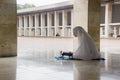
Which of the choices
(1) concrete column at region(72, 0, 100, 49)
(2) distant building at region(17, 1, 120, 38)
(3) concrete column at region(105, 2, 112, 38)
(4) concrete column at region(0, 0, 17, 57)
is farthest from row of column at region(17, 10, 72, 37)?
(4) concrete column at region(0, 0, 17, 57)

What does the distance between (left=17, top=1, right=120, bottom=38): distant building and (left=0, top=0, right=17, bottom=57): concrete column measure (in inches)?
1045

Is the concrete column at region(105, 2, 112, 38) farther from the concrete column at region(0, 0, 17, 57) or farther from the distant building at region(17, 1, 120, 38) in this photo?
the concrete column at region(0, 0, 17, 57)

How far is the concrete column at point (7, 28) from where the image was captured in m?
15.2

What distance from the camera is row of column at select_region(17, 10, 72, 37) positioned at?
171 ft

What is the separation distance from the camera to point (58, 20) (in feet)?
176

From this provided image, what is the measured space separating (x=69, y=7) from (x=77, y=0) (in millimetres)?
24799

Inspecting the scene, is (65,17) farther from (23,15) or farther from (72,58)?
(72,58)

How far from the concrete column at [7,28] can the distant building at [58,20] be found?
87.1ft

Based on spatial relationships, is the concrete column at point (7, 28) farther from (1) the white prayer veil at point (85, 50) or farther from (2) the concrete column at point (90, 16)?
(2) the concrete column at point (90, 16)

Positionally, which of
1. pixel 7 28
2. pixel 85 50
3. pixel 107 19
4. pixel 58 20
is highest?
pixel 58 20

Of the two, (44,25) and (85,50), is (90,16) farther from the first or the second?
(44,25)

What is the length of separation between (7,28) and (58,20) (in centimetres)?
3837

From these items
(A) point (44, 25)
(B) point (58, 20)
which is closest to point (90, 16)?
(B) point (58, 20)

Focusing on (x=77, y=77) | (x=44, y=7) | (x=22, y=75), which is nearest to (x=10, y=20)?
(x=22, y=75)
